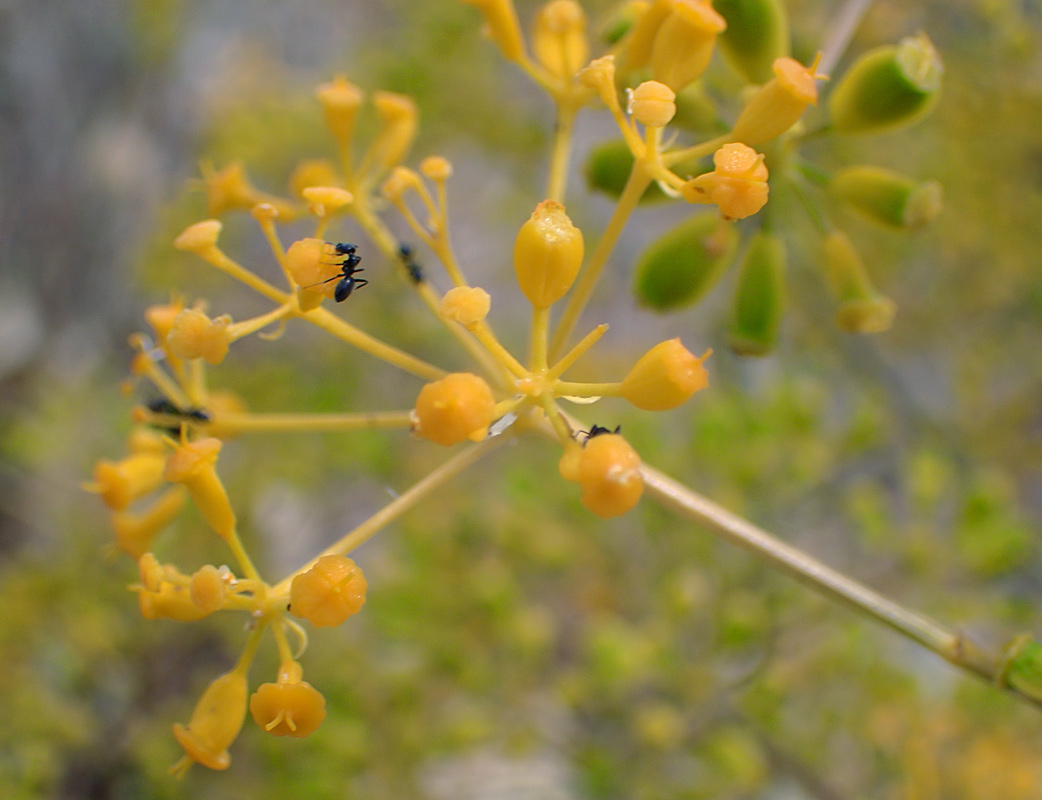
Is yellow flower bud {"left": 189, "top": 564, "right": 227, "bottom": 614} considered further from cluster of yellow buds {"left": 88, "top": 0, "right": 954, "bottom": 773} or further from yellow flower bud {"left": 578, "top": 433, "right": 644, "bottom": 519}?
yellow flower bud {"left": 578, "top": 433, "right": 644, "bottom": 519}

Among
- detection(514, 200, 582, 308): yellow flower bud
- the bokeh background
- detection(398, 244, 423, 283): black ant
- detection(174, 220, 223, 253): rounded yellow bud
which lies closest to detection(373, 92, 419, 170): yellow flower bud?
detection(398, 244, 423, 283): black ant

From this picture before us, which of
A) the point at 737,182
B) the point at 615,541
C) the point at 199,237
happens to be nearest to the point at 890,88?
the point at 737,182

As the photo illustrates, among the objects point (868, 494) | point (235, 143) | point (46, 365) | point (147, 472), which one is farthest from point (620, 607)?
point (46, 365)

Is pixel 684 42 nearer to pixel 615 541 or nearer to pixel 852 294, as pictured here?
pixel 852 294

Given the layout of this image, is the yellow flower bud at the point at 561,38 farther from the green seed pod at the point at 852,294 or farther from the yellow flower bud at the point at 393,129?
the green seed pod at the point at 852,294

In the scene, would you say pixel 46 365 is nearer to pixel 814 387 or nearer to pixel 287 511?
pixel 287 511
